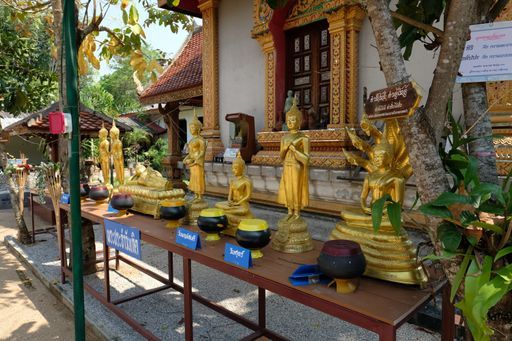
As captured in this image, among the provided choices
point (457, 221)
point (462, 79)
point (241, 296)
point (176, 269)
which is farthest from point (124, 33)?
point (457, 221)

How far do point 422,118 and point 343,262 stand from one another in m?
0.59

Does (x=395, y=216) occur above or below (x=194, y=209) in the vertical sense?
above

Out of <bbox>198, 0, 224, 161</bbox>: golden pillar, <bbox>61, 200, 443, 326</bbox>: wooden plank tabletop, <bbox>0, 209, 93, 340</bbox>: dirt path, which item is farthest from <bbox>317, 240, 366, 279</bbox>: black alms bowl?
<bbox>198, 0, 224, 161</bbox>: golden pillar

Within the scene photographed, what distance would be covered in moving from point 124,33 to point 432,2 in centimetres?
313

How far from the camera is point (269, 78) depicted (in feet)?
20.0

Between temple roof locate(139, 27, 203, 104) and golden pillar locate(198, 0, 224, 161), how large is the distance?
0.50 metres

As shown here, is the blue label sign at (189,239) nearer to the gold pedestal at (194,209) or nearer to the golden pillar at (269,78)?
the gold pedestal at (194,209)

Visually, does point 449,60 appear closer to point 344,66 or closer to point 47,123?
point 344,66

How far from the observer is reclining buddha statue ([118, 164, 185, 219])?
9.35 ft

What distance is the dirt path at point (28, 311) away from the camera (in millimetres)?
2859

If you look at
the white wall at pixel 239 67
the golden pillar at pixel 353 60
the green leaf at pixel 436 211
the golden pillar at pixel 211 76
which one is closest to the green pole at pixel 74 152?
the green leaf at pixel 436 211

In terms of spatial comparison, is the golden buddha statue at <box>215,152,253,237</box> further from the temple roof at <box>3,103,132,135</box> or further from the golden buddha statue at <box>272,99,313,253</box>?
the temple roof at <box>3,103,132,135</box>

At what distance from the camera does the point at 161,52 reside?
260 inches

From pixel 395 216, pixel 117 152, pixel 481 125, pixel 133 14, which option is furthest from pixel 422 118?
pixel 117 152
